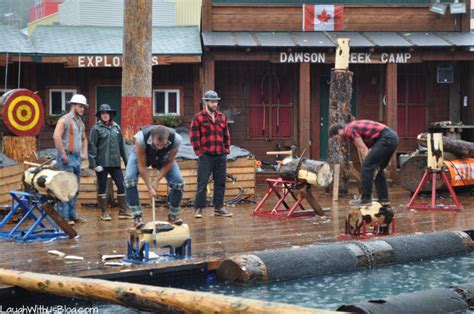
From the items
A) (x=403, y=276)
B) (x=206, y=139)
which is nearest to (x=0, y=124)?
(x=206, y=139)

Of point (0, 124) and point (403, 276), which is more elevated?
point (0, 124)

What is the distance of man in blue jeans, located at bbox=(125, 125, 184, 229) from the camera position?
854cm

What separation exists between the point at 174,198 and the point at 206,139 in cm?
273

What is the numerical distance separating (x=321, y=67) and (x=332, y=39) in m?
1.62

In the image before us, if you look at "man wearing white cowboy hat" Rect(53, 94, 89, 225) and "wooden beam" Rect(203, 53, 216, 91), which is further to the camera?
"wooden beam" Rect(203, 53, 216, 91)

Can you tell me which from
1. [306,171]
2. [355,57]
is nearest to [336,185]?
[306,171]

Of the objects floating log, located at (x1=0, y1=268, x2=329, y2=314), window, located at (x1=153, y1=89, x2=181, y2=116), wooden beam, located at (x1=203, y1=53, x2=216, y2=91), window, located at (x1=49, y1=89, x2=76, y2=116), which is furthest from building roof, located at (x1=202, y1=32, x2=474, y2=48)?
floating log, located at (x1=0, y1=268, x2=329, y2=314)

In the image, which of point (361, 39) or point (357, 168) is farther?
point (361, 39)

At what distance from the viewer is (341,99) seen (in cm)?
1457

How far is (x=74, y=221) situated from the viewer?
11.1m

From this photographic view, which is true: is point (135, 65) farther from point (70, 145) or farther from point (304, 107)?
point (304, 107)

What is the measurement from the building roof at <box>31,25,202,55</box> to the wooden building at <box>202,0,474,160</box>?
2.04 feet

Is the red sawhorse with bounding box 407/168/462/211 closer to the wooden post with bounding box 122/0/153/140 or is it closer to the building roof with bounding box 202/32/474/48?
the wooden post with bounding box 122/0/153/140

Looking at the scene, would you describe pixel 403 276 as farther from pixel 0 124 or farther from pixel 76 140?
pixel 0 124
